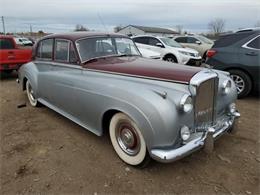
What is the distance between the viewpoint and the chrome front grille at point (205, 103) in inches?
119

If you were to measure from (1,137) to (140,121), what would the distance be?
280cm

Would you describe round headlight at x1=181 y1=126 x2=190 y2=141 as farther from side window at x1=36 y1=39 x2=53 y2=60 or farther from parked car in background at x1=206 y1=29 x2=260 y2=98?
parked car in background at x1=206 y1=29 x2=260 y2=98

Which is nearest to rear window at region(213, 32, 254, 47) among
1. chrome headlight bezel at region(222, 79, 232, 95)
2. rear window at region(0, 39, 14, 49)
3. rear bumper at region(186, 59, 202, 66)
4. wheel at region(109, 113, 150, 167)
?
chrome headlight bezel at region(222, 79, 232, 95)

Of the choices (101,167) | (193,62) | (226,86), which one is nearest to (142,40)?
(193,62)

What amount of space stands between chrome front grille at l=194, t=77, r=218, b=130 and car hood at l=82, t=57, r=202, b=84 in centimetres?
22

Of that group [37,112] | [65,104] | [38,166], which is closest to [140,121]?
[38,166]

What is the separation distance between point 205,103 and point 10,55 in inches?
314

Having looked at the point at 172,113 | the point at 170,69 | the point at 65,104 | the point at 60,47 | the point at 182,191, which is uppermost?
the point at 60,47

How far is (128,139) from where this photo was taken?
3.24 m

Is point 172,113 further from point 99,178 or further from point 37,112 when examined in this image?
point 37,112

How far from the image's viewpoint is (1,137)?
4.28 metres

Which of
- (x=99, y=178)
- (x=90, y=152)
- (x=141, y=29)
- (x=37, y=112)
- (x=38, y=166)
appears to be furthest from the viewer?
(x=141, y=29)

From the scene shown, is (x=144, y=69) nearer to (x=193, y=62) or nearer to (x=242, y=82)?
(x=242, y=82)

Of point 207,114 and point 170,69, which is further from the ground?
point 170,69
